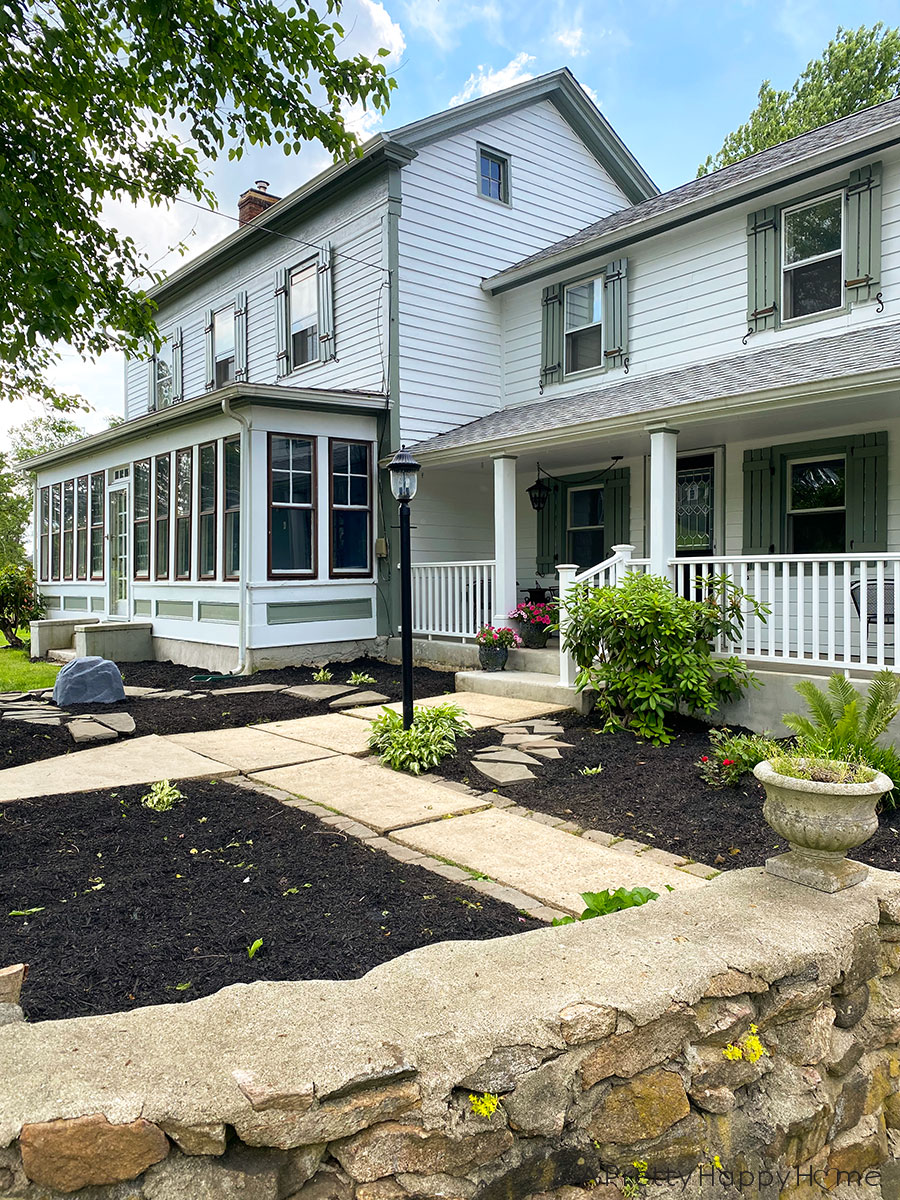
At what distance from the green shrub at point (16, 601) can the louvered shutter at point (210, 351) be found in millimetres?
5019

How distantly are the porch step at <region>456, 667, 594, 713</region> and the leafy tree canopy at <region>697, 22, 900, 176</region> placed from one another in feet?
63.1

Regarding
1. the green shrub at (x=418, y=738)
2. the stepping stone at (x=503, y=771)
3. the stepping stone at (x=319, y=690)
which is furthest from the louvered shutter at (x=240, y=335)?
the stepping stone at (x=503, y=771)

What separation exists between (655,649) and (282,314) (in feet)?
31.0

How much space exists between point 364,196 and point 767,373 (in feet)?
22.1

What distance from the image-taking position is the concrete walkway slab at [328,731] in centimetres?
580

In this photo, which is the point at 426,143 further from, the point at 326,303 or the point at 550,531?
the point at 550,531

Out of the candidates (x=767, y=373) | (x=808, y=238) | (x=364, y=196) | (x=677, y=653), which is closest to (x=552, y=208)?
(x=364, y=196)

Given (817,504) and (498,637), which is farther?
(498,637)

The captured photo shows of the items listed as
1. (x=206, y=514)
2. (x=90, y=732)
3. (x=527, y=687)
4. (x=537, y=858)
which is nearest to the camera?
(x=537, y=858)

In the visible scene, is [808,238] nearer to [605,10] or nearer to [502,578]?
[502,578]

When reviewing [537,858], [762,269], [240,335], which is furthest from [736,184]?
[240,335]

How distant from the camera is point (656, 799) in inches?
179

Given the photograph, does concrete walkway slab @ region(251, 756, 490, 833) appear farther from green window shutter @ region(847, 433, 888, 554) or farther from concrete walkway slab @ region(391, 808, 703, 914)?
green window shutter @ region(847, 433, 888, 554)

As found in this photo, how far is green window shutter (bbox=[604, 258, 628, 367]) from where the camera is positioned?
10.2 meters
